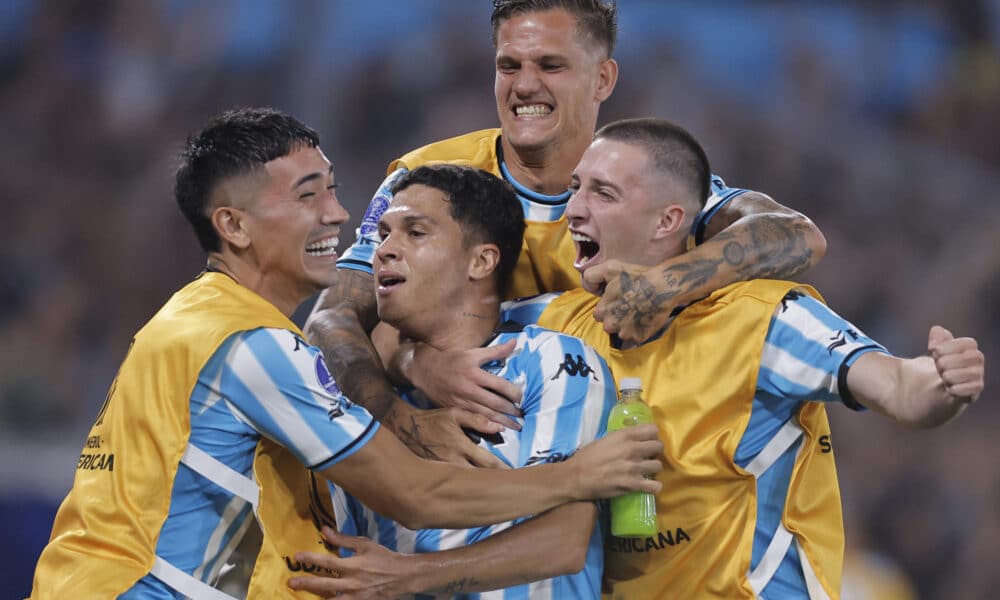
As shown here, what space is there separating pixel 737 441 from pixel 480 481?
0.77 meters

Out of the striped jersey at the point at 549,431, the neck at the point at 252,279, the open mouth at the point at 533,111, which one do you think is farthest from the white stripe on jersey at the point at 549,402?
the open mouth at the point at 533,111

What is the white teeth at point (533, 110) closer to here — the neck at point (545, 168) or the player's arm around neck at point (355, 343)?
the neck at point (545, 168)

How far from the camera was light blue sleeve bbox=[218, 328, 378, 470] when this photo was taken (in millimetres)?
3141

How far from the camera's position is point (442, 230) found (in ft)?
13.0

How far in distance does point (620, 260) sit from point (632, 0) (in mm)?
6589

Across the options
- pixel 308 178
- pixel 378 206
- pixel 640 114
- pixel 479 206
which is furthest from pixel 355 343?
pixel 640 114

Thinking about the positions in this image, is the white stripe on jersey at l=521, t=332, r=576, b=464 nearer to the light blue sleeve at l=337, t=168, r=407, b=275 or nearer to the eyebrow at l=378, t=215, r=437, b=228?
the eyebrow at l=378, t=215, r=437, b=228

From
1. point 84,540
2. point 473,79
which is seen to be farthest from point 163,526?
point 473,79

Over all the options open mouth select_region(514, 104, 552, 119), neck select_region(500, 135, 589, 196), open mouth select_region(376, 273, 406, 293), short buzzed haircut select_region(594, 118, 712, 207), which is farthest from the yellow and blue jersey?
open mouth select_region(514, 104, 552, 119)

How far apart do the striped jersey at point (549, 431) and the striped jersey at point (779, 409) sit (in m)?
0.17

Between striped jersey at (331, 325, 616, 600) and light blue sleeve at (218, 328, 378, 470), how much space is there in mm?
515

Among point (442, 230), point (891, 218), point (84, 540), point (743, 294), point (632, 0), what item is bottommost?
point (891, 218)

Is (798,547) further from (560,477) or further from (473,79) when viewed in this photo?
(473,79)

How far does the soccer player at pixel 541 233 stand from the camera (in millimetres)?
3623
